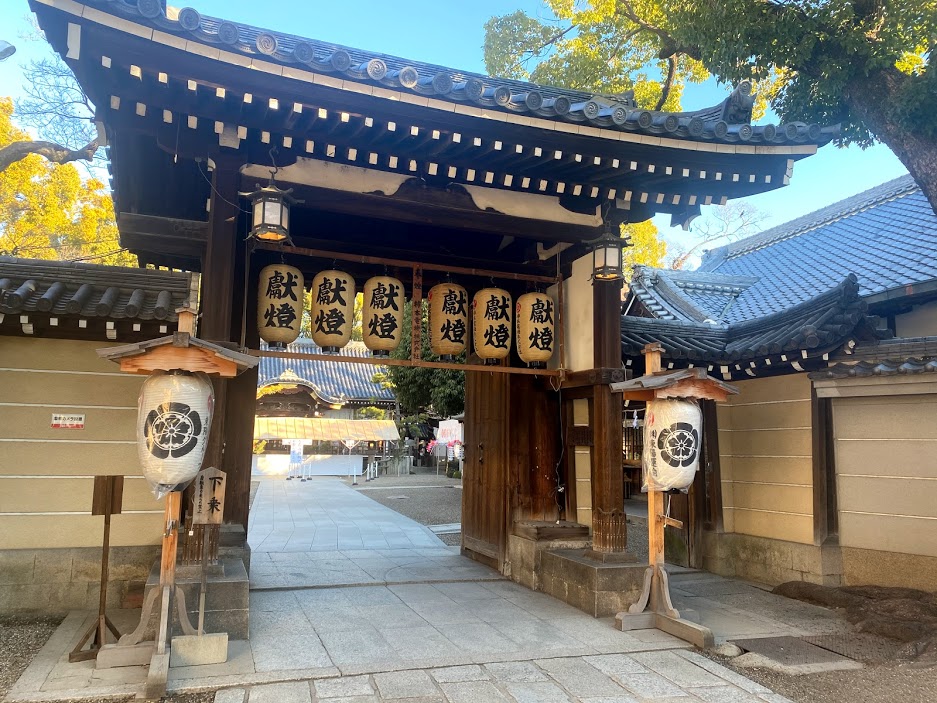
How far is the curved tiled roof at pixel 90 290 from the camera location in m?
5.83

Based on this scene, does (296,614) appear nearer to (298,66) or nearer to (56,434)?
(56,434)

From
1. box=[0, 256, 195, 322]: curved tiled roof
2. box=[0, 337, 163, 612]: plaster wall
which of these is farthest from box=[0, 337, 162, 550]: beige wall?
box=[0, 256, 195, 322]: curved tiled roof

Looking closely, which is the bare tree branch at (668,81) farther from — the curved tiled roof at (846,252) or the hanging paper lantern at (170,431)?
the hanging paper lantern at (170,431)

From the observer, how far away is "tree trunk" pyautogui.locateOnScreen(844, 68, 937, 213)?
590 centimetres

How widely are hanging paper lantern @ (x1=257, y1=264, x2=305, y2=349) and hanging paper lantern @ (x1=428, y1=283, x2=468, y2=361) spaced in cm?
146

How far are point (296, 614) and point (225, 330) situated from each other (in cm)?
282

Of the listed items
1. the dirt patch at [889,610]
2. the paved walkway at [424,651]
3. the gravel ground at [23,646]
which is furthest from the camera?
the dirt patch at [889,610]

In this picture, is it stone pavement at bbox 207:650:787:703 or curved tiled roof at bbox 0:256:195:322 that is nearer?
stone pavement at bbox 207:650:787:703

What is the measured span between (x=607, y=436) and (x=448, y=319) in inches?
82.4

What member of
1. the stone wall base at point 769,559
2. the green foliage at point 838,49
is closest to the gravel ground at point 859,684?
the stone wall base at point 769,559

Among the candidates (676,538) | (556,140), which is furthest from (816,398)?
(556,140)

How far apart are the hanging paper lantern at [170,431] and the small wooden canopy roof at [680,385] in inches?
143

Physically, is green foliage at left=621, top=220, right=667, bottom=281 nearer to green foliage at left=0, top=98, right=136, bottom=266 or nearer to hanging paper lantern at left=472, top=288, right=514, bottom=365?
hanging paper lantern at left=472, top=288, right=514, bottom=365

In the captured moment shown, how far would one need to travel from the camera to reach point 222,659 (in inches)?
181
